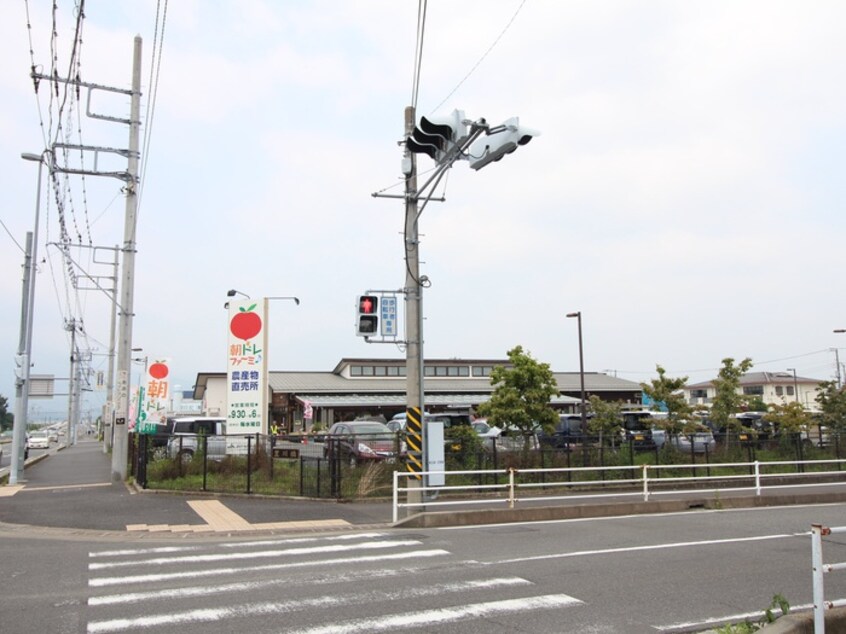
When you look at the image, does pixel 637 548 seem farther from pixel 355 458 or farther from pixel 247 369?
pixel 247 369

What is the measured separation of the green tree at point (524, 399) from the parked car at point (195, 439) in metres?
8.26

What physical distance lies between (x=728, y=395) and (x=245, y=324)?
1606 centimetres

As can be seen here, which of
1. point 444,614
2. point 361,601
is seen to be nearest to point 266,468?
point 361,601

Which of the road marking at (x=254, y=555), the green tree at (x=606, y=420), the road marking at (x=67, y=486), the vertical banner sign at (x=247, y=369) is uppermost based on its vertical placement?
the vertical banner sign at (x=247, y=369)

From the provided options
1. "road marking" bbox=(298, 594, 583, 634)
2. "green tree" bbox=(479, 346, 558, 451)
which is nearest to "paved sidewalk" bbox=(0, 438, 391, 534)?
"road marking" bbox=(298, 594, 583, 634)

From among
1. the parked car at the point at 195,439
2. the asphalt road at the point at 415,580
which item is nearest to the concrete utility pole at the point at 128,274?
the parked car at the point at 195,439

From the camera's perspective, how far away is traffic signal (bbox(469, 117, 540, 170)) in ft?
36.0

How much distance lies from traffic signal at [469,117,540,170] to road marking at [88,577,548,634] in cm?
651

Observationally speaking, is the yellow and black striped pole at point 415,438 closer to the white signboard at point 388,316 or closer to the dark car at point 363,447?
the white signboard at point 388,316

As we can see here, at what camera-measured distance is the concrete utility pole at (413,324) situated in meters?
14.4

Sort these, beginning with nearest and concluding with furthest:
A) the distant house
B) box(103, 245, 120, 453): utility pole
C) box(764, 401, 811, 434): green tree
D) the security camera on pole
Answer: the security camera on pole
box(764, 401, 811, 434): green tree
box(103, 245, 120, 453): utility pole
the distant house

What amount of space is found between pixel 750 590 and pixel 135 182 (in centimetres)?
1943

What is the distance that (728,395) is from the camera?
23.8 meters

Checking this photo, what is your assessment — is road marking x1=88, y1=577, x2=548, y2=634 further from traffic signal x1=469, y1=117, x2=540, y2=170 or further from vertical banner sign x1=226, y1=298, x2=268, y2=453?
vertical banner sign x1=226, y1=298, x2=268, y2=453
